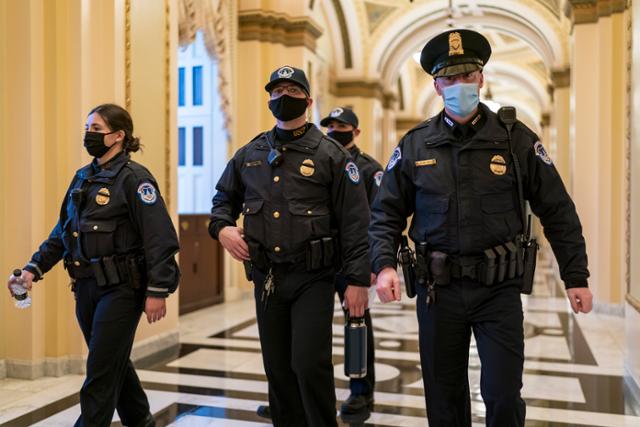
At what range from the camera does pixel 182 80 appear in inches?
347

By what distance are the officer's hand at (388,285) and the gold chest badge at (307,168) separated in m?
0.62

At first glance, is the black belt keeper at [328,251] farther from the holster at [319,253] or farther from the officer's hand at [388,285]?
the officer's hand at [388,285]

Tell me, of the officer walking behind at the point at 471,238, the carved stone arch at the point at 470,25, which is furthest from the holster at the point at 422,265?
the carved stone arch at the point at 470,25

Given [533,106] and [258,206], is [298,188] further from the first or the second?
[533,106]

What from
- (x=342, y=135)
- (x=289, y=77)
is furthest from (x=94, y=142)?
(x=342, y=135)

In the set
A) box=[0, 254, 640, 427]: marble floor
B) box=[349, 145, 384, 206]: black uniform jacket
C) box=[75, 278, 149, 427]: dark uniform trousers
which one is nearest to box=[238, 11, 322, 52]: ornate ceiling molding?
box=[0, 254, 640, 427]: marble floor

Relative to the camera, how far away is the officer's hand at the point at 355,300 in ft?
8.85

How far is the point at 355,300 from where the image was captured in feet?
8.85

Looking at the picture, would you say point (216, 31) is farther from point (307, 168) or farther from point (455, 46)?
point (455, 46)

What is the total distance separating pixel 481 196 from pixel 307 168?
793mm

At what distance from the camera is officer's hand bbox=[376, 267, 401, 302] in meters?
2.30

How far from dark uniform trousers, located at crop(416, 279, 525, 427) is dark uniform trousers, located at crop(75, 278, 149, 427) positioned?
1.33 meters

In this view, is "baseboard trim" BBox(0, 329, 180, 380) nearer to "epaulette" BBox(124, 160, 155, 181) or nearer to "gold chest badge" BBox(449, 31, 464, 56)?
"epaulette" BBox(124, 160, 155, 181)

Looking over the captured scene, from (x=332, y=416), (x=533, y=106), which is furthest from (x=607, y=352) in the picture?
(x=533, y=106)
